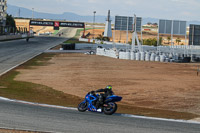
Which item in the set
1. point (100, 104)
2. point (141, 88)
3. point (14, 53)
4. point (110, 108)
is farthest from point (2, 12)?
point (110, 108)

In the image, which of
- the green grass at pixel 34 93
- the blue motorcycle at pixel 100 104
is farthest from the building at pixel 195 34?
the blue motorcycle at pixel 100 104

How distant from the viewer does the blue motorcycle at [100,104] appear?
46.0 feet

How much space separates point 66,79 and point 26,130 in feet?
59.8

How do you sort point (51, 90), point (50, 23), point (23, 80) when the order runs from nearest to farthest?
point (51, 90), point (23, 80), point (50, 23)

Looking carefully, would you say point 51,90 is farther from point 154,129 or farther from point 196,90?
point 154,129

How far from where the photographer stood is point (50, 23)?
137 m

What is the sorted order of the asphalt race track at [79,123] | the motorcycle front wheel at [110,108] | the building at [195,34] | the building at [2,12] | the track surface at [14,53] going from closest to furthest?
1. the asphalt race track at [79,123]
2. the motorcycle front wheel at [110,108]
3. the track surface at [14,53]
4. the building at [195,34]
5. the building at [2,12]

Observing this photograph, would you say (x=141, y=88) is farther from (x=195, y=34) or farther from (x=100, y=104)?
(x=195, y=34)

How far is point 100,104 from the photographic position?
14320 mm

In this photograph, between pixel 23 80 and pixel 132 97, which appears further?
pixel 23 80

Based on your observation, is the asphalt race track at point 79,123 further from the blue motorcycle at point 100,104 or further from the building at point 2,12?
the building at point 2,12

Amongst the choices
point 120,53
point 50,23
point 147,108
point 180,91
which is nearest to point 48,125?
point 147,108

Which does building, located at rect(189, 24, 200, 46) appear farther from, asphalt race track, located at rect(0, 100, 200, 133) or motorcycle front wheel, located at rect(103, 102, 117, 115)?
asphalt race track, located at rect(0, 100, 200, 133)

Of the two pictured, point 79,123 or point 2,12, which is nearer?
point 79,123
